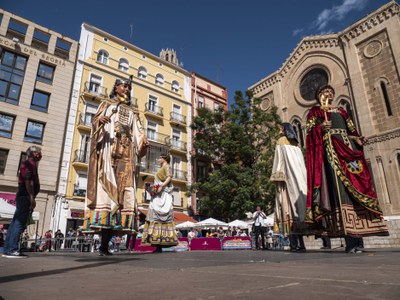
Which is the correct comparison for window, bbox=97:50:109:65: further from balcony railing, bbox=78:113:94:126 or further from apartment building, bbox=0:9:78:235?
balcony railing, bbox=78:113:94:126

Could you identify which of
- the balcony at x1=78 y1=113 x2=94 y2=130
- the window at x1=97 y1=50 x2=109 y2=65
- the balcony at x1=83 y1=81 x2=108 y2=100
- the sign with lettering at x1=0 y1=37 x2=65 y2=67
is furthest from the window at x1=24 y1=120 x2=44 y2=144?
the window at x1=97 y1=50 x2=109 y2=65

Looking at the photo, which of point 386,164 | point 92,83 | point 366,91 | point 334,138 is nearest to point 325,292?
point 334,138

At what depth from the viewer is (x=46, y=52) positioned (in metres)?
23.5

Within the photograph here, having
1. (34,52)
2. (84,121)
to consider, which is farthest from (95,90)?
(34,52)

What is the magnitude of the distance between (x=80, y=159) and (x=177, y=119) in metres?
11.1

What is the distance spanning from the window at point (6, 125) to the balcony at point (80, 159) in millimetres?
4484

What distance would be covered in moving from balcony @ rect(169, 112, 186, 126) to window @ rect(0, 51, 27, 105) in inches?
519

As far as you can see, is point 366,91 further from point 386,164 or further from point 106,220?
point 106,220

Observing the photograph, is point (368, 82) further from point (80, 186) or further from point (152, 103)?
point (80, 186)

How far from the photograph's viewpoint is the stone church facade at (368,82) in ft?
67.1

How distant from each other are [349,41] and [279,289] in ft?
91.4

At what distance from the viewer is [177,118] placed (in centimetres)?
3050

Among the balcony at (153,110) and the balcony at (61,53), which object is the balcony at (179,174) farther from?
the balcony at (61,53)

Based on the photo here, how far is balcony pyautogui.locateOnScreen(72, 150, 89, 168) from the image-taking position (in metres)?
22.0
